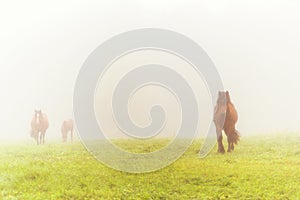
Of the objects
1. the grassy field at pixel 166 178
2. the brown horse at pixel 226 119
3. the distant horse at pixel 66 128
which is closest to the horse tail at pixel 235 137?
the brown horse at pixel 226 119

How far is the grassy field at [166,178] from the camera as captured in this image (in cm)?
1620

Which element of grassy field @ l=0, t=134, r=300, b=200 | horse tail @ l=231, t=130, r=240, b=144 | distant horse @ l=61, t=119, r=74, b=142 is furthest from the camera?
distant horse @ l=61, t=119, r=74, b=142

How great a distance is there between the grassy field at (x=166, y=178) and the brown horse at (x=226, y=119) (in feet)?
2.82

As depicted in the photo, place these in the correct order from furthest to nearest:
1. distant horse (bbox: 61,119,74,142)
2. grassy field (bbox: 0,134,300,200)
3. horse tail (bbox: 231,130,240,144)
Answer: distant horse (bbox: 61,119,74,142) → horse tail (bbox: 231,130,240,144) → grassy field (bbox: 0,134,300,200)

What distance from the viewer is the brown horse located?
21.6 m

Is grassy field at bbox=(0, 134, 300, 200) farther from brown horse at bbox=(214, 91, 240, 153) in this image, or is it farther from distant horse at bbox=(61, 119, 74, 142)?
distant horse at bbox=(61, 119, 74, 142)

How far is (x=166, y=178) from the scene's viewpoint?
1770cm

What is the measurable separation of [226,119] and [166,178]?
6.10 meters

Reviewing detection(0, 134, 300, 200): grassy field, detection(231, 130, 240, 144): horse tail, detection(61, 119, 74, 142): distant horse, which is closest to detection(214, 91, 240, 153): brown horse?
detection(231, 130, 240, 144): horse tail

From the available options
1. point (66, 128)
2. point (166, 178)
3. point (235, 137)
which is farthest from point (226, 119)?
point (66, 128)

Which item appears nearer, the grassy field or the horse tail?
the grassy field

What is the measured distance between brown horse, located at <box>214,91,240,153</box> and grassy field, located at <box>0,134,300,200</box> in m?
0.86

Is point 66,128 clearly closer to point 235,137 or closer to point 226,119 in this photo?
point 226,119

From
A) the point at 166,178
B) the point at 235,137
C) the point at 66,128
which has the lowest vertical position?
the point at 166,178
